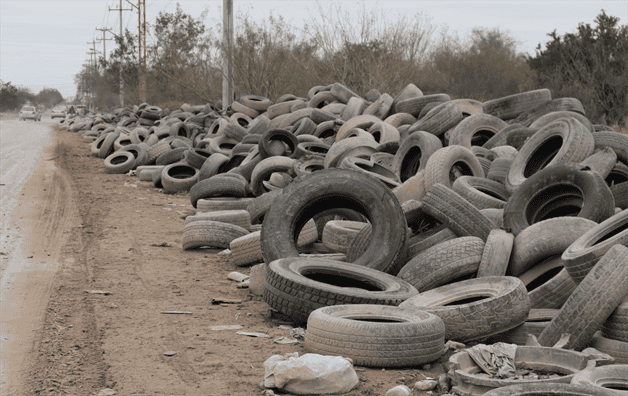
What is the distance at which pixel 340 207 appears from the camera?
6.99 meters

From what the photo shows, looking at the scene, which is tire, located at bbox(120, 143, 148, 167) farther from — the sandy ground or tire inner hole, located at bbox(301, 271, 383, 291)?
tire inner hole, located at bbox(301, 271, 383, 291)

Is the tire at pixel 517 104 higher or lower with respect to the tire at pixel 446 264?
higher

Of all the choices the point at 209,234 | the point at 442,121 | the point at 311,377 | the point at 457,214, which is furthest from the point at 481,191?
the point at 311,377

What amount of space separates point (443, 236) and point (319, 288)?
2128mm

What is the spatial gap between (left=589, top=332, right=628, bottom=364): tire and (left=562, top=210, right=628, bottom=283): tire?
59 centimetres

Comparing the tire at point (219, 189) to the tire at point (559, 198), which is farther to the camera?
the tire at point (219, 189)

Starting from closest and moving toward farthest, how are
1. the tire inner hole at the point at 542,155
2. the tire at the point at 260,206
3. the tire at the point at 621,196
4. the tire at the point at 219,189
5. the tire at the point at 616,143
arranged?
the tire at the point at 621,196 < the tire at the point at 616,143 < the tire inner hole at the point at 542,155 < the tire at the point at 260,206 < the tire at the point at 219,189

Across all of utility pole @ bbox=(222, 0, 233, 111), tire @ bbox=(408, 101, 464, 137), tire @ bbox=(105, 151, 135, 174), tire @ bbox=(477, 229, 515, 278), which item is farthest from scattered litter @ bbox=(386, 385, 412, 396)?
utility pole @ bbox=(222, 0, 233, 111)

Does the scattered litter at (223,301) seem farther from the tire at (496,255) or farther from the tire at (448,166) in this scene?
the tire at (448,166)

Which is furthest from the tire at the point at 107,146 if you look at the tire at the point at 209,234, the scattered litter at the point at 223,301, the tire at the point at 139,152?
the scattered litter at the point at 223,301

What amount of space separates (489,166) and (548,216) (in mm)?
2541

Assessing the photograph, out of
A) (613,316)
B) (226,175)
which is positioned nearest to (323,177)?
(613,316)

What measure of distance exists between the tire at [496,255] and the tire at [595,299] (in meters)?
1.25

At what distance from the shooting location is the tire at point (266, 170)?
11469 mm
